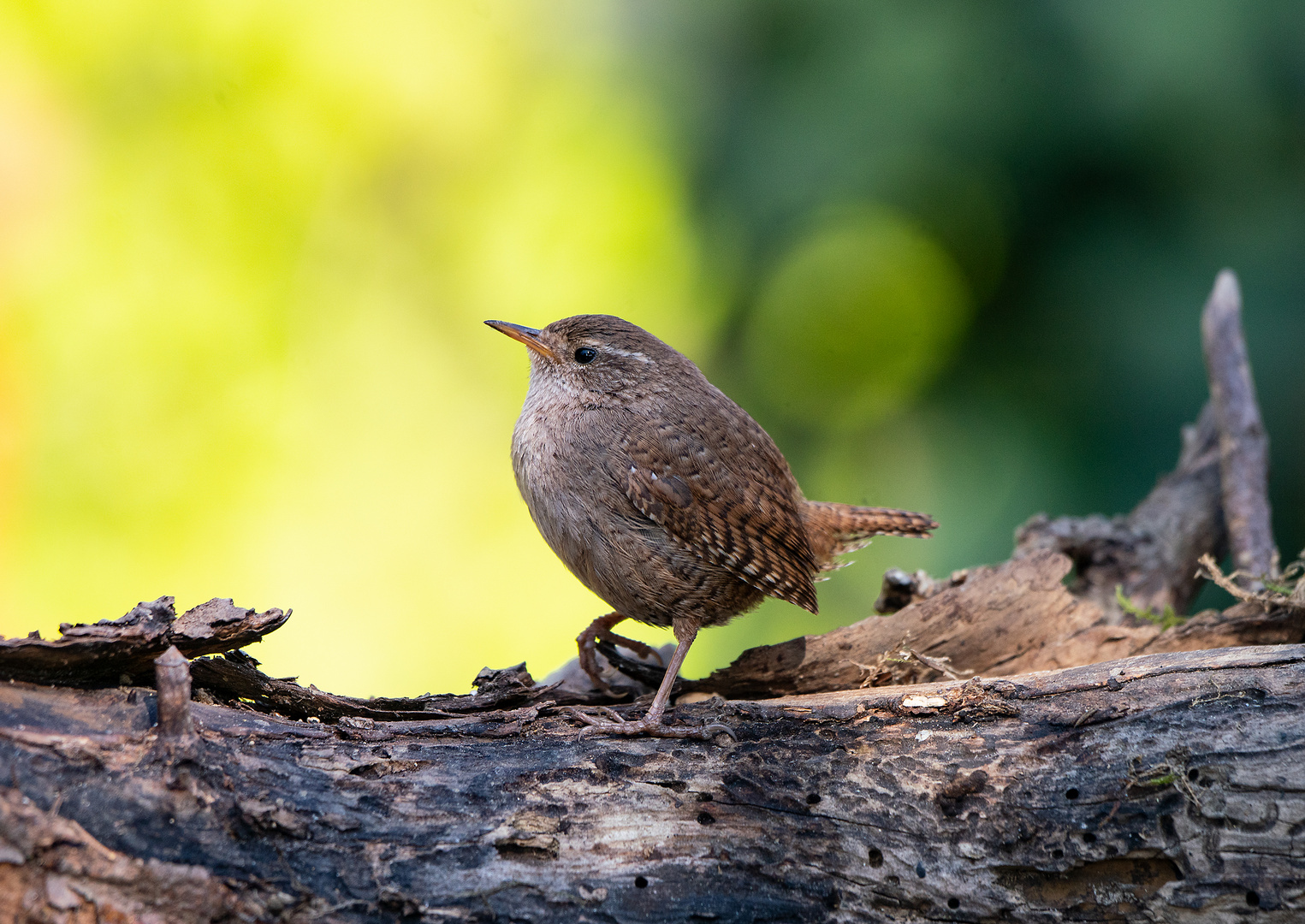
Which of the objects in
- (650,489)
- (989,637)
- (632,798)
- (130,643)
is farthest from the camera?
(989,637)

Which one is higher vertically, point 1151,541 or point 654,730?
point 1151,541

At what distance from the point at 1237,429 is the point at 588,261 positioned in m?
3.13

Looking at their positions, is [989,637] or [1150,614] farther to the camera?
[1150,614]

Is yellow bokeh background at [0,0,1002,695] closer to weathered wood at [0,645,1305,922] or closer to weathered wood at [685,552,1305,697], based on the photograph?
weathered wood at [685,552,1305,697]

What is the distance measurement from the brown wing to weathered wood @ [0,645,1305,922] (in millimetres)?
711

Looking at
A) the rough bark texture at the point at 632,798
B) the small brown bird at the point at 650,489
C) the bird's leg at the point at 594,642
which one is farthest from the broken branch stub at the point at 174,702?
the bird's leg at the point at 594,642

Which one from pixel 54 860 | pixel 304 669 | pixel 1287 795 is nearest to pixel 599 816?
pixel 54 860

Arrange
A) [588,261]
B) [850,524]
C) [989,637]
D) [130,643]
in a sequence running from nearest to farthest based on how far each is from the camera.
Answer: [130,643]
[989,637]
[850,524]
[588,261]

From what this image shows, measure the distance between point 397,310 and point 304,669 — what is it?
1.94 meters

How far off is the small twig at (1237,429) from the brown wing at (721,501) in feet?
6.64

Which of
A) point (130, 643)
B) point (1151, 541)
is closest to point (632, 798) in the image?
point (130, 643)

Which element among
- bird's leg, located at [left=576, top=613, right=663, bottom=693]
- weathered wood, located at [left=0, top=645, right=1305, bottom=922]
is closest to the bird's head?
bird's leg, located at [left=576, top=613, right=663, bottom=693]

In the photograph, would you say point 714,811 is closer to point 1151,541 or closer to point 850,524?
point 850,524

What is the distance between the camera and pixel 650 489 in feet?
10.5
